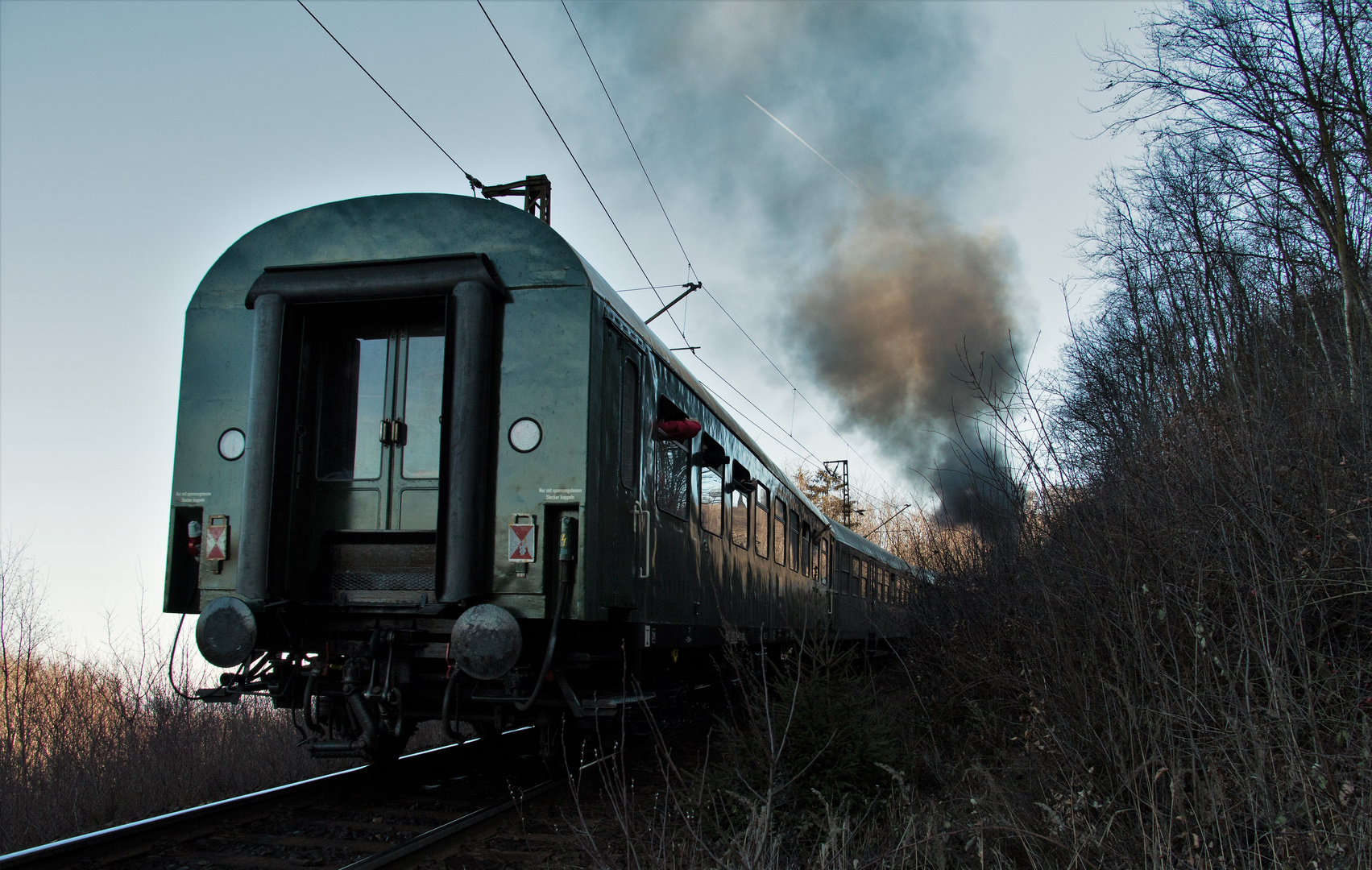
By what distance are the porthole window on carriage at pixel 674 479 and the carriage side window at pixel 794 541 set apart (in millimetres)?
5743

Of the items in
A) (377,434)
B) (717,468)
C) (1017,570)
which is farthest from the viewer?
(717,468)

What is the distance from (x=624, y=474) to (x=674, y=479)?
1397mm

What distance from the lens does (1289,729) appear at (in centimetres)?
339

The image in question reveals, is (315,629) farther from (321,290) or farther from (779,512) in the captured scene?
(779,512)

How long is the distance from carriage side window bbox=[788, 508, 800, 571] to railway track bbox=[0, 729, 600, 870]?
732 centimetres

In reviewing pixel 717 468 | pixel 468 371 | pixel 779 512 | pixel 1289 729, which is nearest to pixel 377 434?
pixel 468 371

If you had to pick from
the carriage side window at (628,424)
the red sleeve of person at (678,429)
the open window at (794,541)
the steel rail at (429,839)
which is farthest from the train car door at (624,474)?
the open window at (794,541)

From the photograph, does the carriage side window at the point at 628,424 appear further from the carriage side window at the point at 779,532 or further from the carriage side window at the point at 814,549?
the carriage side window at the point at 814,549

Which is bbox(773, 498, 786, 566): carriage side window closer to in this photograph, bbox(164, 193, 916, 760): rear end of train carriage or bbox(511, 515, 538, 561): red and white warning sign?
bbox(164, 193, 916, 760): rear end of train carriage

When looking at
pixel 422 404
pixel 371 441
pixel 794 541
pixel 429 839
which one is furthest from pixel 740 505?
pixel 429 839

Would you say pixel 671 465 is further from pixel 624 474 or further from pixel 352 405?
pixel 352 405

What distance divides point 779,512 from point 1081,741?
7961 mm

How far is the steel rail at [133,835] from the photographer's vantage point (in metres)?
4.13

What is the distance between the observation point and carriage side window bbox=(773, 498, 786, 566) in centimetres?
1197
